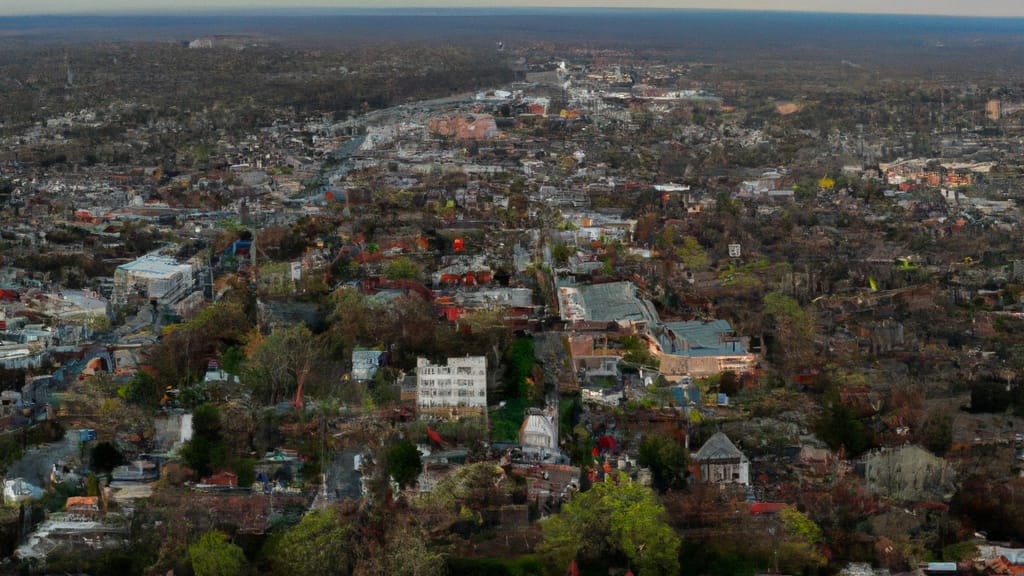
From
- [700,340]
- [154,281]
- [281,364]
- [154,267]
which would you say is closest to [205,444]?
[281,364]

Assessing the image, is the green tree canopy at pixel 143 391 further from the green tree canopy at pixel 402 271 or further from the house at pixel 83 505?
the green tree canopy at pixel 402 271

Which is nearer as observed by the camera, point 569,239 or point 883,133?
point 569,239

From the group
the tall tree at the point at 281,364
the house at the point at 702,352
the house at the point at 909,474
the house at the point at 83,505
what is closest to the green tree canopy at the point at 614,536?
the house at the point at 909,474

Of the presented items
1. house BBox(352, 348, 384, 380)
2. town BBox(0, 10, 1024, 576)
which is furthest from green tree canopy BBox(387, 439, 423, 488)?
house BBox(352, 348, 384, 380)

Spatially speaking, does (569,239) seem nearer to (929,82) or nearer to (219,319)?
(219,319)

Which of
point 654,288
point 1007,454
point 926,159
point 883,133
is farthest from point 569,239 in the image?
point 883,133

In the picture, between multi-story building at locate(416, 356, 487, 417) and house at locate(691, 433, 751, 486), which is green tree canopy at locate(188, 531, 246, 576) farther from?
house at locate(691, 433, 751, 486)
